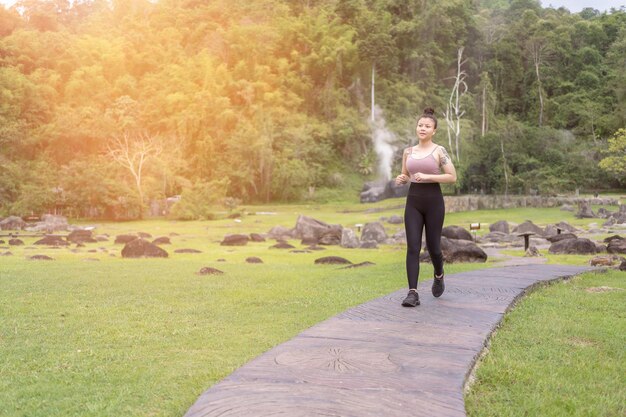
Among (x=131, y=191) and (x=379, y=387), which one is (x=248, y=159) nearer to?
(x=131, y=191)

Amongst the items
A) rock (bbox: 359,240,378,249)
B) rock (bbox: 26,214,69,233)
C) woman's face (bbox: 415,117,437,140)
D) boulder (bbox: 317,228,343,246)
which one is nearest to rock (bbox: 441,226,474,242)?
rock (bbox: 359,240,378,249)

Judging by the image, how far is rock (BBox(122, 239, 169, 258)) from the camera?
14.5 meters

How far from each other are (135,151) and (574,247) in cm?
3208

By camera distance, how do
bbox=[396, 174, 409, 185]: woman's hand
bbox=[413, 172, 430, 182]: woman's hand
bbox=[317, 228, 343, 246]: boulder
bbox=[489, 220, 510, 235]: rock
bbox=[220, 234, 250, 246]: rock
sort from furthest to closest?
bbox=[489, 220, 510, 235]: rock
bbox=[317, 228, 343, 246]: boulder
bbox=[220, 234, 250, 246]: rock
bbox=[396, 174, 409, 185]: woman's hand
bbox=[413, 172, 430, 182]: woman's hand

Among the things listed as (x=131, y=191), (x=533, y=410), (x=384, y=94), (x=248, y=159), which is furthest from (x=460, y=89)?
(x=533, y=410)

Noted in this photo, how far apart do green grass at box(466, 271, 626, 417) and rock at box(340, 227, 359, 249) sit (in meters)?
12.9

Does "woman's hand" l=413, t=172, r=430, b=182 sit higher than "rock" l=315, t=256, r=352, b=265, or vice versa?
"woman's hand" l=413, t=172, r=430, b=182

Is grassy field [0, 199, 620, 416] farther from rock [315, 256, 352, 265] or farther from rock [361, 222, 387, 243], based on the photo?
rock [361, 222, 387, 243]

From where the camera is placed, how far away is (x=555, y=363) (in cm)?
367

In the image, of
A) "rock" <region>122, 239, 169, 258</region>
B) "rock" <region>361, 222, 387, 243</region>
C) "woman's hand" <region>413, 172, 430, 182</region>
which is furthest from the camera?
"rock" <region>361, 222, 387, 243</region>

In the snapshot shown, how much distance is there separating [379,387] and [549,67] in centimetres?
6013

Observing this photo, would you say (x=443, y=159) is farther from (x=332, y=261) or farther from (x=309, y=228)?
(x=309, y=228)

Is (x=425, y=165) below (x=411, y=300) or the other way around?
the other way around

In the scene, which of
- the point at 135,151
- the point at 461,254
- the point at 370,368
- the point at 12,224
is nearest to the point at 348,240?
the point at 461,254
